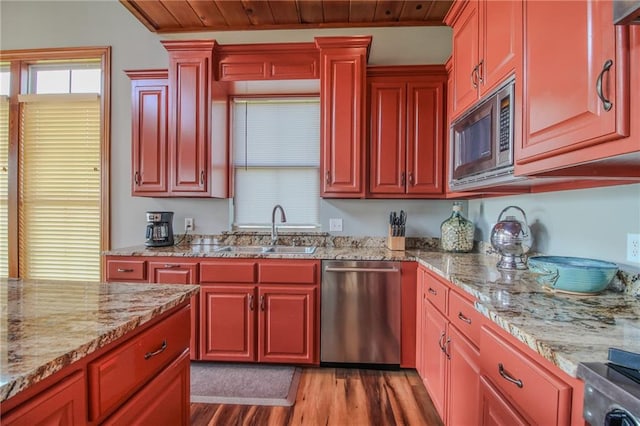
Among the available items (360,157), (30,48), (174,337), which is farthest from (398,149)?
(30,48)

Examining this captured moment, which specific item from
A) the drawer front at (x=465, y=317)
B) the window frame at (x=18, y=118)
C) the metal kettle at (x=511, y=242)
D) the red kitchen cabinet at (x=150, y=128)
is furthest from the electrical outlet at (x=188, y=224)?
the metal kettle at (x=511, y=242)

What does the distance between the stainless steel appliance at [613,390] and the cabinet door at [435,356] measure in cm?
105

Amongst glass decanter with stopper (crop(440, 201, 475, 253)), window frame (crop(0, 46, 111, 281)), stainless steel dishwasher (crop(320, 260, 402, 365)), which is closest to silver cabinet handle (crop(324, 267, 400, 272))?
stainless steel dishwasher (crop(320, 260, 402, 365))

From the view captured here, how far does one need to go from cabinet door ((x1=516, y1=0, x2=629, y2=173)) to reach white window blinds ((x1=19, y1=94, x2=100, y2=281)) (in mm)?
3569

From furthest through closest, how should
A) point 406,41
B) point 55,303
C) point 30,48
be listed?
point 30,48 → point 406,41 → point 55,303

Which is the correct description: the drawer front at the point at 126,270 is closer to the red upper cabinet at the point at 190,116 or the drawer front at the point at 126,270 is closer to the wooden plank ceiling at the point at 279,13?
the red upper cabinet at the point at 190,116

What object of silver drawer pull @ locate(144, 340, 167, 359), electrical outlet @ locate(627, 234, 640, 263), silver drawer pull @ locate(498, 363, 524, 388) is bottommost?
silver drawer pull @ locate(498, 363, 524, 388)

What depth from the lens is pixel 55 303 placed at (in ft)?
3.31

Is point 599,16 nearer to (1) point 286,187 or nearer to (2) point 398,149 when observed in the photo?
(2) point 398,149

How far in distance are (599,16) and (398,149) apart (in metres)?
1.70

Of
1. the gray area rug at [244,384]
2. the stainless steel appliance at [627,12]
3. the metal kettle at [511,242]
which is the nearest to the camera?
the stainless steel appliance at [627,12]

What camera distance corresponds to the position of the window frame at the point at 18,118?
119 inches

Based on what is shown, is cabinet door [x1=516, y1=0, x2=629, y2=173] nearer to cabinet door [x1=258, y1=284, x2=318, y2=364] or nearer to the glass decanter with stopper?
the glass decanter with stopper

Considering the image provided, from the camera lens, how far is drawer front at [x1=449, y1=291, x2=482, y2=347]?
128 centimetres
